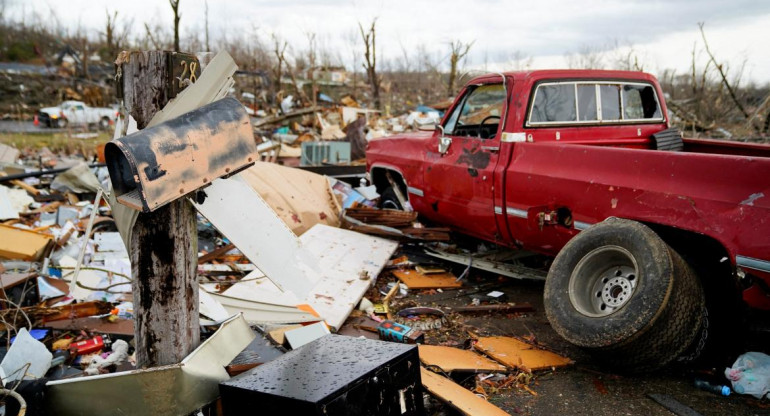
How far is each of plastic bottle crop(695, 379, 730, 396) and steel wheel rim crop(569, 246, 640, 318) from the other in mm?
630

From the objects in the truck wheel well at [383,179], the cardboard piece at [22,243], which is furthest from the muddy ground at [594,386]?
the cardboard piece at [22,243]

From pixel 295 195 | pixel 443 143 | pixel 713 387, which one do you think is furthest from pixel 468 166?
pixel 713 387

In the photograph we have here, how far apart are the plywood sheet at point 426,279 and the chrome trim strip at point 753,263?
2626 millimetres

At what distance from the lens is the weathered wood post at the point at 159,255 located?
2100 mm

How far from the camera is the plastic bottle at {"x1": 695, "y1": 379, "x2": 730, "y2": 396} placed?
10.3 feet

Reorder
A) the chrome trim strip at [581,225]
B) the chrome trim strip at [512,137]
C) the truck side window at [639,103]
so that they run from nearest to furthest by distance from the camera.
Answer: the chrome trim strip at [581,225] < the chrome trim strip at [512,137] < the truck side window at [639,103]

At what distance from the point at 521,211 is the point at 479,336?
1.04 m

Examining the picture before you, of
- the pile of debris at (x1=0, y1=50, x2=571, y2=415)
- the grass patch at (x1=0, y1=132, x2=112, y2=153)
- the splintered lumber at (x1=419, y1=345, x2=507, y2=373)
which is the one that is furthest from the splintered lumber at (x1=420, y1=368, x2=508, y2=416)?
the grass patch at (x1=0, y1=132, x2=112, y2=153)

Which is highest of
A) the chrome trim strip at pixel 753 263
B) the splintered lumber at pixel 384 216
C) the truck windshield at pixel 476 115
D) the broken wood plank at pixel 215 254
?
the truck windshield at pixel 476 115

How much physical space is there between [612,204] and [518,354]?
3.94ft

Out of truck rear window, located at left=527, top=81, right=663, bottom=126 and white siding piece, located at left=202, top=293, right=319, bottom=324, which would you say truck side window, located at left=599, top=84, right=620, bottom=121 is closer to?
truck rear window, located at left=527, top=81, right=663, bottom=126

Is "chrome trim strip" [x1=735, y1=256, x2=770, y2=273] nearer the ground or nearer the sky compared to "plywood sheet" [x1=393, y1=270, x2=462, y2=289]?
nearer the sky

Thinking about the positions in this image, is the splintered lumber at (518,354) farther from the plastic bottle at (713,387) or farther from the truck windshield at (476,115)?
the truck windshield at (476,115)

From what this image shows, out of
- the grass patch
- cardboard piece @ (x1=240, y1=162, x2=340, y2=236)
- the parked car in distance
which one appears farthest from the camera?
the parked car in distance
